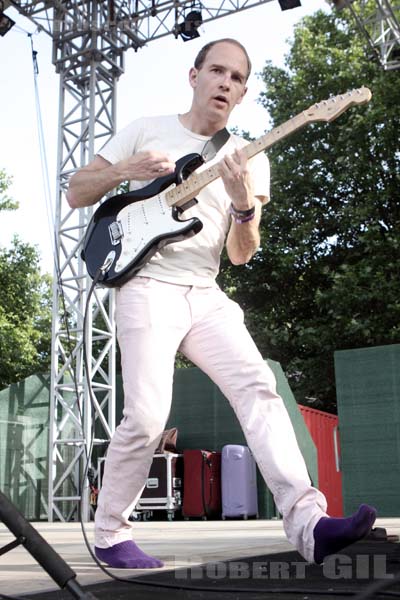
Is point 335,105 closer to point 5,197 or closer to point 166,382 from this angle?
point 166,382

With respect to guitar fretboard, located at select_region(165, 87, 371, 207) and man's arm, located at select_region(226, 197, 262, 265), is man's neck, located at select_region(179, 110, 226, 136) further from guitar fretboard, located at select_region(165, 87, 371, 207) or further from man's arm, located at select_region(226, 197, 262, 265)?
man's arm, located at select_region(226, 197, 262, 265)

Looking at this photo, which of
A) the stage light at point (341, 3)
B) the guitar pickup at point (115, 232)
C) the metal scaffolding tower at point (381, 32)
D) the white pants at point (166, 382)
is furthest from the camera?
the metal scaffolding tower at point (381, 32)

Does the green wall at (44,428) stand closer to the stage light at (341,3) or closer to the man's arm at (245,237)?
the stage light at (341,3)

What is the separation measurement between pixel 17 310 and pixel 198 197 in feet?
60.1

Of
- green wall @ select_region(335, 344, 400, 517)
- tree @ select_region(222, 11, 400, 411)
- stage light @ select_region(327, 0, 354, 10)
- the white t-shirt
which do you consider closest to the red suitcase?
green wall @ select_region(335, 344, 400, 517)

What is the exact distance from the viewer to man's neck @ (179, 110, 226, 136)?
2.47 metres

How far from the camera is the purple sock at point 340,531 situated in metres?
1.82

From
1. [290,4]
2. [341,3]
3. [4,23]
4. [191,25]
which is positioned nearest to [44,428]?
[4,23]

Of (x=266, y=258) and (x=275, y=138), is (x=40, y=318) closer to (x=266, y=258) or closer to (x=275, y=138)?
(x=266, y=258)

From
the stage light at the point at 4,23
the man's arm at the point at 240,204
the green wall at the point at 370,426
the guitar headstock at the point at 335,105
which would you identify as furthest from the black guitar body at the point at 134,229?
the stage light at the point at 4,23

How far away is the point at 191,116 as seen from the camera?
2.53 metres

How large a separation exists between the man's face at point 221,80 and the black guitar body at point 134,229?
22cm

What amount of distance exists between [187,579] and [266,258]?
47.2 ft

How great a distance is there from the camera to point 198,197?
2449 millimetres
